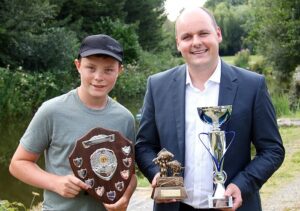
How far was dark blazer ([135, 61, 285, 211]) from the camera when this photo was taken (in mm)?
2633

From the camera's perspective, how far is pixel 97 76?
8.53 ft

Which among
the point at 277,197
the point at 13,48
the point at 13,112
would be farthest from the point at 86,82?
the point at 13,48

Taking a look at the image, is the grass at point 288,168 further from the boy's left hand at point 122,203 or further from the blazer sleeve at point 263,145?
the boy's left hand at point 122,203

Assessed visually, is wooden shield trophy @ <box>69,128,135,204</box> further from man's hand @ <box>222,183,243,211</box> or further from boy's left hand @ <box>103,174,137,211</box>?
man's hand @ <box>222,183,243,211</box>

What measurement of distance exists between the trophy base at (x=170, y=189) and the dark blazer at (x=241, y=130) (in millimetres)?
144

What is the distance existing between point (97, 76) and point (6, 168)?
7.93 m

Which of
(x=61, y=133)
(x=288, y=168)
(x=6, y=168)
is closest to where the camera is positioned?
(x=61, y=133)

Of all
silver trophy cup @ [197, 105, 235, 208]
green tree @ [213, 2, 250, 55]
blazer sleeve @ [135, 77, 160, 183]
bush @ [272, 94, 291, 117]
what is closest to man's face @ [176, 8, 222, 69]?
silver trophy cup @ [197, 105, 235, 208]

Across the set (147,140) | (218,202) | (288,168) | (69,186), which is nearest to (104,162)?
(69,186)

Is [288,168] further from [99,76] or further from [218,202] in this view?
[99,76]

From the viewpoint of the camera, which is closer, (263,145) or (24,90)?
(263,145)

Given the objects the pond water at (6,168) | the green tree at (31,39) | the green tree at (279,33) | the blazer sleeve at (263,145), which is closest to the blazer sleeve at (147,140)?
the blazer sleeve at (263,145)

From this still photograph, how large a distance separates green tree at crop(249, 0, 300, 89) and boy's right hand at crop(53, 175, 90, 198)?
17746 millimetres

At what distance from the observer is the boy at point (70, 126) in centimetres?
257
